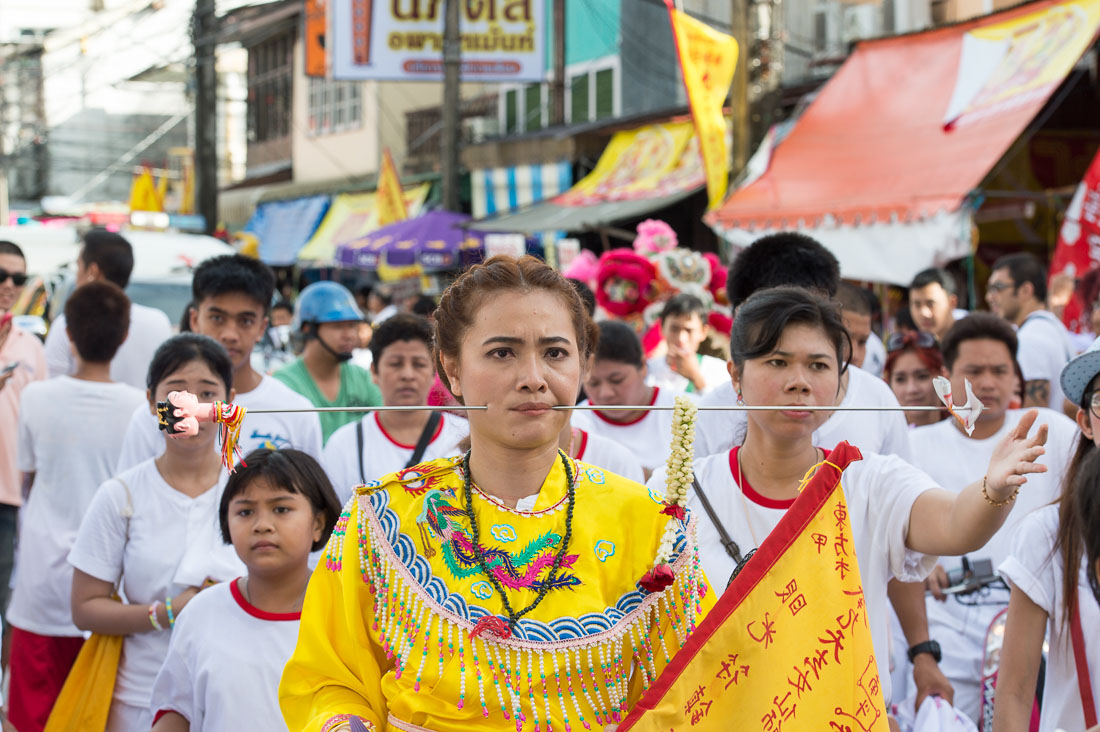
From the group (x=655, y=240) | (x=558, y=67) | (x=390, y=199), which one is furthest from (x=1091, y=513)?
(x=558, y=67)

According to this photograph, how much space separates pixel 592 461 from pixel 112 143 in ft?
145

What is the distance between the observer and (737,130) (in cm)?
1235

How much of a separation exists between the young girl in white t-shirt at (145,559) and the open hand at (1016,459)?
2.46 meters

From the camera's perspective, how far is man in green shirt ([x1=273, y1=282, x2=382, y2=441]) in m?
5.87

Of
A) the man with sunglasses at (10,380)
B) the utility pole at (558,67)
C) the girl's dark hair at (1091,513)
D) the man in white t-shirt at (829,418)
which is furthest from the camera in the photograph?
the utility pole at (558,67)

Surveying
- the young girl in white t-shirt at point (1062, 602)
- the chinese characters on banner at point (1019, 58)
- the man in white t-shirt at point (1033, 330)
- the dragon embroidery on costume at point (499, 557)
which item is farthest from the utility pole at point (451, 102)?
the dragon embroidery on costume at point (499, 557)

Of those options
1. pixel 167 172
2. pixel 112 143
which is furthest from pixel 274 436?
pixel 112 143

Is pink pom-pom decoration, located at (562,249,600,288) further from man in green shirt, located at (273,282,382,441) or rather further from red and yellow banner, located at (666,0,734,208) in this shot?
red and yellow banner, located at (666,0,734,208)

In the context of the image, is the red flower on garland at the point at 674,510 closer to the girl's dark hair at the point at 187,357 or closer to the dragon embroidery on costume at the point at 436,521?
the dragon embroidery on costume at the point at 436,521

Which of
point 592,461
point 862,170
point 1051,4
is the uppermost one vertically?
point 1051,4

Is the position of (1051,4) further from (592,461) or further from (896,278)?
(592,461)

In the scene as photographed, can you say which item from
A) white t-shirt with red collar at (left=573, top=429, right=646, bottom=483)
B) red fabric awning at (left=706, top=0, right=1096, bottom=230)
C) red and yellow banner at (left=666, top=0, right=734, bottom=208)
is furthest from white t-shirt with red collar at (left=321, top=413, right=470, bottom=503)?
red and yellow banner at (left=666, top=0, right=734, bottom=208)

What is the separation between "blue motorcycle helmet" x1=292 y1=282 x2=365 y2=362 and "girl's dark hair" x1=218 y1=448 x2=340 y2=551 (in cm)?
215

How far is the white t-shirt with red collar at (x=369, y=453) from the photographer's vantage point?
454 cm
